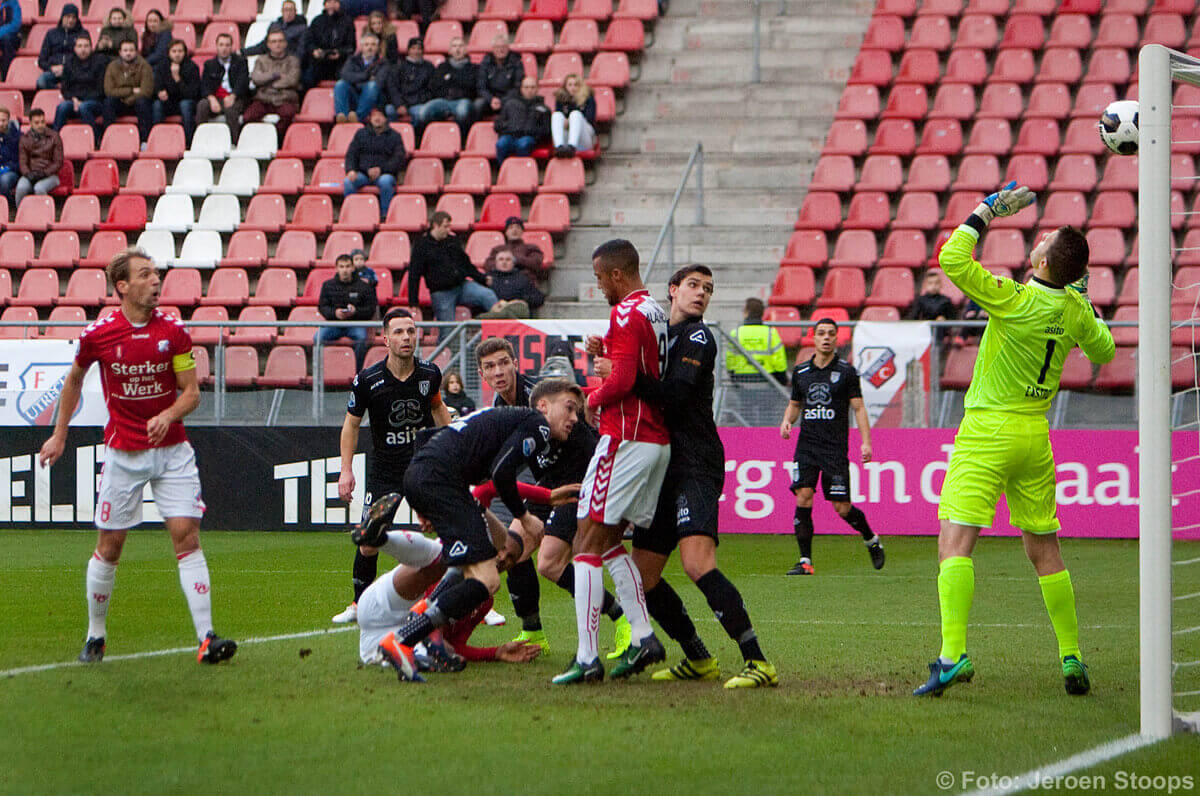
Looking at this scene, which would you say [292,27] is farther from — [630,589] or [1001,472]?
[1001,472]

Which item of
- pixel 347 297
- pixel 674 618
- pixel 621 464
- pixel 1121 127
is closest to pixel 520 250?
pixel 347 297

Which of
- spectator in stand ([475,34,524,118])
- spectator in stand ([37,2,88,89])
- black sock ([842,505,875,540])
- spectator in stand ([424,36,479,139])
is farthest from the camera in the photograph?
spectator in stand ([37,2,88,89])

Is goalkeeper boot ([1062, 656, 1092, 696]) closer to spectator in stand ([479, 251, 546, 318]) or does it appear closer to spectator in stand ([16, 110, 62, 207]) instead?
spectator in stand ([479, 251, 546, 318])

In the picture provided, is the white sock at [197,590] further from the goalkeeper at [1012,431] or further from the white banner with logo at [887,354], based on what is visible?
the white banner with logo at [887,354]

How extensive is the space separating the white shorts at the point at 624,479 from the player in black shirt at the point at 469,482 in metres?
0.46

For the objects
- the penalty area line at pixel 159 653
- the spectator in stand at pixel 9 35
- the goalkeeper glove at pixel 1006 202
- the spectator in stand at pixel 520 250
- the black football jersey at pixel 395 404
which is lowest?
the penalty area line at pixel 159 653

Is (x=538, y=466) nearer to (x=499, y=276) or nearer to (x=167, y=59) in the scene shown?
(x=499, y=276)

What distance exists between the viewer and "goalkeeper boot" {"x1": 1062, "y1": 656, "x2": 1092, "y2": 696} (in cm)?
695

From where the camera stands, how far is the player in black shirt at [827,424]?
13570 mm

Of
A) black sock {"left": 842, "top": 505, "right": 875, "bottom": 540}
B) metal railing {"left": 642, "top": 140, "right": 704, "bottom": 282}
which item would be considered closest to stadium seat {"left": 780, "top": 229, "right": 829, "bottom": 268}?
metal railing {"left": 642, "top": 140, "right": 704, "bottom": 282}

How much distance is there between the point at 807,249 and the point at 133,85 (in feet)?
34.6

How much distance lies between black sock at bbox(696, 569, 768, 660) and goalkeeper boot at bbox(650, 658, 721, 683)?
1.23ft

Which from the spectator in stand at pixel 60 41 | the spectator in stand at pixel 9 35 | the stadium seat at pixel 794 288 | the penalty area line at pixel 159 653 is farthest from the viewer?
the spectator in stand at pixel 9 35

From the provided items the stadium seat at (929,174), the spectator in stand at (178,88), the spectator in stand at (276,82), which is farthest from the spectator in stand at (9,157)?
the stadium seat at (929,174)
